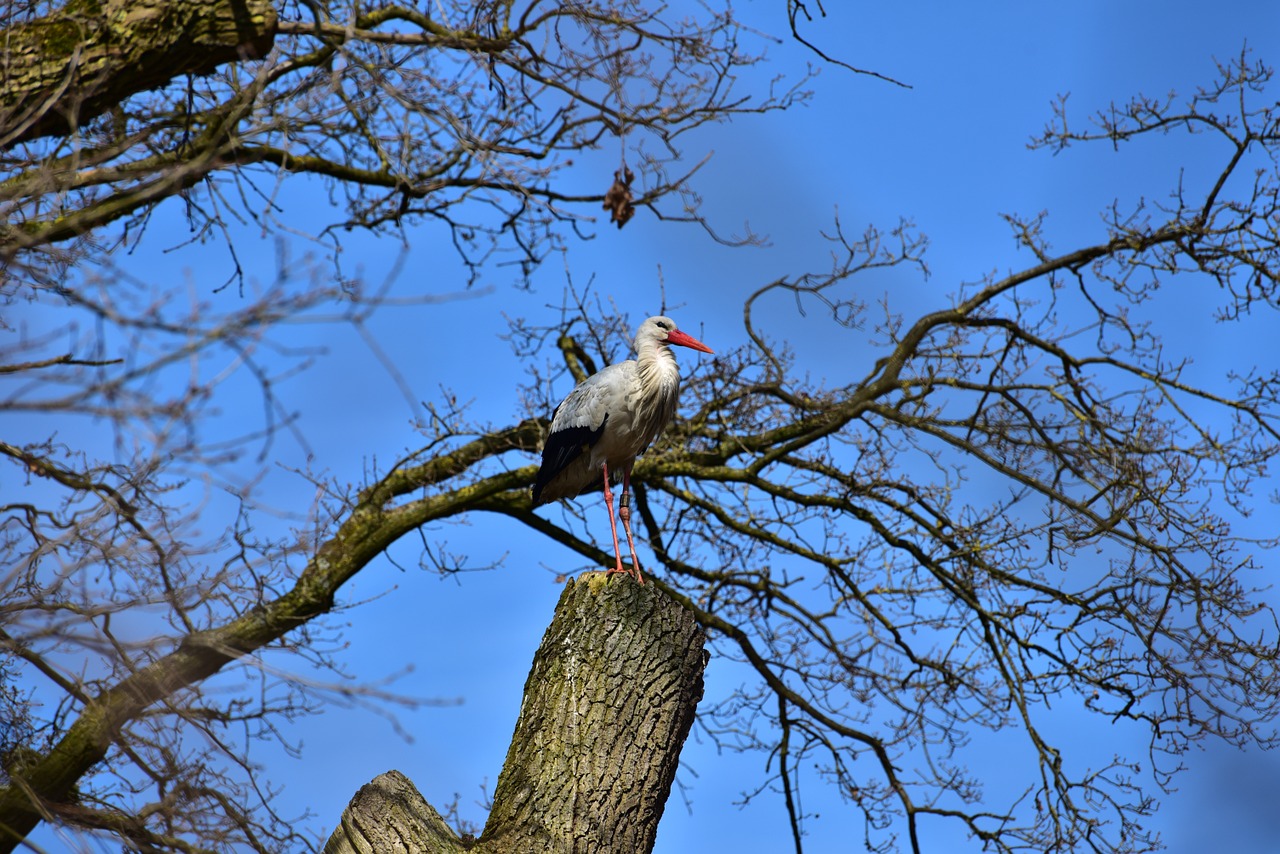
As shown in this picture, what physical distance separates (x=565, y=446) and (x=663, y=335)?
42.0 inches

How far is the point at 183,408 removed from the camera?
325cm

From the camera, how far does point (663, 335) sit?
7.51 m

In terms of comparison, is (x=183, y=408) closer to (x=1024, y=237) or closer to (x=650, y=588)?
(x=650, y=588)

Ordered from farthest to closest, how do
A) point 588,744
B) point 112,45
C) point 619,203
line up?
1. point 619,203
2. point 588,744
3. point 112,45

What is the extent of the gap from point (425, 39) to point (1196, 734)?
627 cm

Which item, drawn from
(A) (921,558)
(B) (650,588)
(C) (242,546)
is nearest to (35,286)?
(C) (242,546)

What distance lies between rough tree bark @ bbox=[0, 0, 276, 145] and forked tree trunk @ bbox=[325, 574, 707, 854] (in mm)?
2700

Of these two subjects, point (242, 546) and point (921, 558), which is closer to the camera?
point (242, 546)

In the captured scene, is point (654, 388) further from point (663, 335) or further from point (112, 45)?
point (112, 45)

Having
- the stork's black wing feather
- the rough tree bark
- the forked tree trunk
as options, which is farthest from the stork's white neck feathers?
the rough tree bark

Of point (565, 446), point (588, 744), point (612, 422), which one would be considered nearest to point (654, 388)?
point (612, 422)

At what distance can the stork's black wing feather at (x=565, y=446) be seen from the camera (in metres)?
6.93

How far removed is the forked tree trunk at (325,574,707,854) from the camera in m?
4.54

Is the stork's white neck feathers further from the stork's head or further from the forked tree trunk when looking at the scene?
the forked tree trunk
